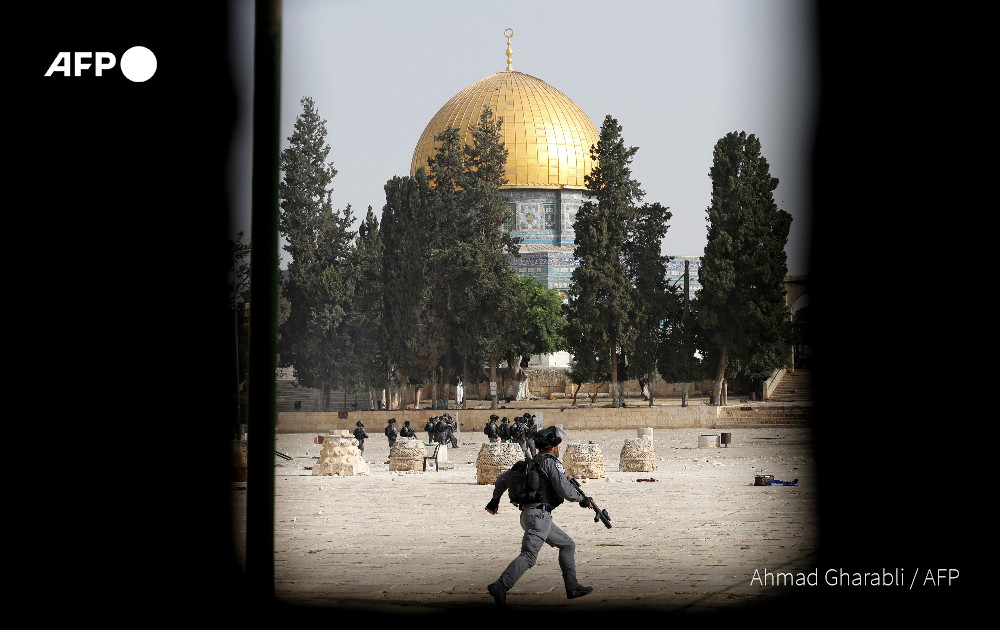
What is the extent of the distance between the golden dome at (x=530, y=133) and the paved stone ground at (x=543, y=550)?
3928 cm

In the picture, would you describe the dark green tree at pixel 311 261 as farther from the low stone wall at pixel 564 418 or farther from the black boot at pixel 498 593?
the black boot at pixel 498 593

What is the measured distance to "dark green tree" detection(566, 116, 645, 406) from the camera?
1331 inches

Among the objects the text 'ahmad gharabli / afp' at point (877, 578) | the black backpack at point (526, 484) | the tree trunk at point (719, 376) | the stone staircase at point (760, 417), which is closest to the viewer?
the text 'ahmad gharabli / afp' at point (877, 578)

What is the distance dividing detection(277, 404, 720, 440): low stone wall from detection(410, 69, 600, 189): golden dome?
24.4 metres

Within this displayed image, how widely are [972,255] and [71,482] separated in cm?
391

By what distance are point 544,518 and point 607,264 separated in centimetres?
2793

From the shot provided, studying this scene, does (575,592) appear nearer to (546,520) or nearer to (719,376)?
(546,520)

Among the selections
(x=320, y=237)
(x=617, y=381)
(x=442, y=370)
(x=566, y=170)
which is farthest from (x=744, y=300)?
(x=566, y=170)

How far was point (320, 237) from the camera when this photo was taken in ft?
126

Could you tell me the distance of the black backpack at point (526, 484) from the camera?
21.0 ft

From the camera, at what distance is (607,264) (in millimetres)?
34125

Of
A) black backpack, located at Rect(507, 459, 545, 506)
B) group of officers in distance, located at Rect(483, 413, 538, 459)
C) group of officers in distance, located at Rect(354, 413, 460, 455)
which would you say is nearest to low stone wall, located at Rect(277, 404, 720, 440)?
group of officers in distance, located at Rect(354, 413, 460, 455)

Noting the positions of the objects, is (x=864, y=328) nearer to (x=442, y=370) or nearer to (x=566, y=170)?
(x=442, y=370)

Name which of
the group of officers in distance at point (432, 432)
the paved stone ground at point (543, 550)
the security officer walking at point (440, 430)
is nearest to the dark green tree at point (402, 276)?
the group of officers in distance at point (432, 432)
